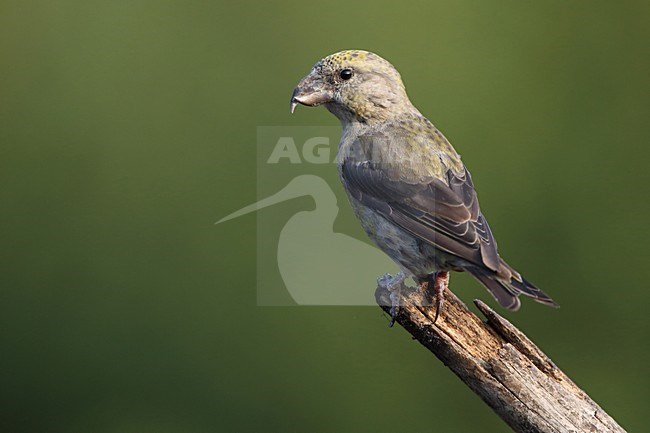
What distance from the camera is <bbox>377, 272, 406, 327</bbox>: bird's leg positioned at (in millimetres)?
3283

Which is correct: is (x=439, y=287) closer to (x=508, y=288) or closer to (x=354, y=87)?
(x=508, y=288)

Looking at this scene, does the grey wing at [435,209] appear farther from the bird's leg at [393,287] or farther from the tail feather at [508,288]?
the bird's leg at [393,287]

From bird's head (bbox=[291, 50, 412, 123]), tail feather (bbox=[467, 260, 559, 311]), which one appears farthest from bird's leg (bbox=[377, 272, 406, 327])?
bird's head (bbox=[291, 50, 412, 123])

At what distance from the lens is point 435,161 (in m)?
3.52

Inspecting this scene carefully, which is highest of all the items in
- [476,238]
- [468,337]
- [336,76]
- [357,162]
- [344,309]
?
[336,76]

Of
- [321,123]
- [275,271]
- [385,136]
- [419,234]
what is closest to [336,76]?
[385,136]

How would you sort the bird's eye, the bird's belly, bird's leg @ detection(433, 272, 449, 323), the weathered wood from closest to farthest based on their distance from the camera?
1. the weathered wood
2. bird's leg @ detection(433, 272, 449, 323)
3. the bird's belly
4. the bird's eye

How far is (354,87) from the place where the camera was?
376cm

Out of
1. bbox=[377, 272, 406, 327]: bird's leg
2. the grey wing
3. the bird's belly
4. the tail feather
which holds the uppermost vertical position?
the grey wing

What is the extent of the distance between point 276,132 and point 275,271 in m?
0.82

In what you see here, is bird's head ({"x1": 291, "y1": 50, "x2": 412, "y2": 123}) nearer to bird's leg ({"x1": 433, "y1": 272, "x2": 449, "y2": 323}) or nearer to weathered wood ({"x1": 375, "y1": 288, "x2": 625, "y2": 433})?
bird's leg ({"x1": 433, "y1": 272, "x2": 449, "y2": 323})

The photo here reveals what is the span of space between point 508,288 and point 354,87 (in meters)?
1.20

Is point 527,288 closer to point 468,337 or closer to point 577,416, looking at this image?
point 468,337

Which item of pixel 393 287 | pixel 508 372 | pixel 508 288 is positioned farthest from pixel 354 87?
pixel 508 372
